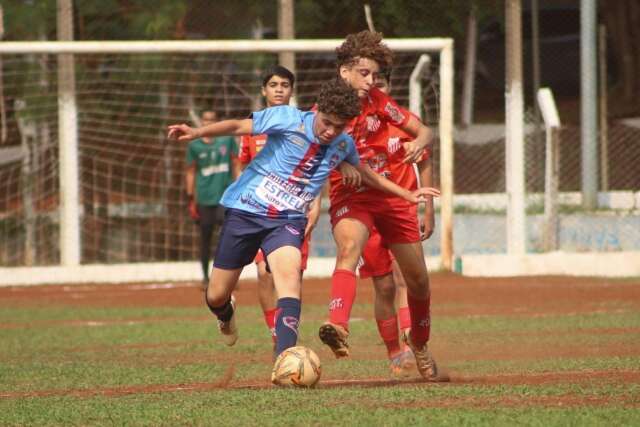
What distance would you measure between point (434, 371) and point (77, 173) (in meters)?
10.4

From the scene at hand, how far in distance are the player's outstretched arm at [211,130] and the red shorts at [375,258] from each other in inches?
56.9

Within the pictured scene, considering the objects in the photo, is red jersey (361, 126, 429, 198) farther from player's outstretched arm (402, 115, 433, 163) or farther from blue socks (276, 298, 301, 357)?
blue socks (276, 298, 301, 357)

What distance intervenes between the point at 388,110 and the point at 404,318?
6.20 ft

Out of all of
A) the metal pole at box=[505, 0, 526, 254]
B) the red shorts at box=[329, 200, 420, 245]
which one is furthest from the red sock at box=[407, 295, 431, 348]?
the metal pole at box=[505, 0, 526, 254]

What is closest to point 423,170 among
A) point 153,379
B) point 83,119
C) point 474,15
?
point 153,379

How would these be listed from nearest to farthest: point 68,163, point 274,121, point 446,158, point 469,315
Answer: point 274,121 < point 469,315 < point 446,158 < point 68,163

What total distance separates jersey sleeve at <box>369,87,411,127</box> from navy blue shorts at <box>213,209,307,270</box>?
32.5 inches

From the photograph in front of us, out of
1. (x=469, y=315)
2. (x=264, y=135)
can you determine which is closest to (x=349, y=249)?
(x=264, y=135)

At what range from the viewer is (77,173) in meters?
17.2

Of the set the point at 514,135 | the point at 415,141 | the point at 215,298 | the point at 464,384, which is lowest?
the point at 464,384

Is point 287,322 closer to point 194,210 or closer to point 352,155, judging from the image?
point 352,155

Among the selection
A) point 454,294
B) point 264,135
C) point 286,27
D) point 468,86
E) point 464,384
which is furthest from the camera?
point 468,86

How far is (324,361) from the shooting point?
355 inches

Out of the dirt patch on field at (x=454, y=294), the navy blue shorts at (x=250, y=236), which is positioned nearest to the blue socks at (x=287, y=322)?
the navy blue shorts at (x=250, y=236)
